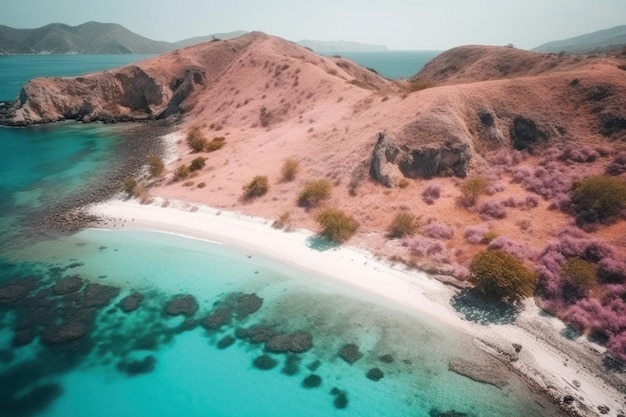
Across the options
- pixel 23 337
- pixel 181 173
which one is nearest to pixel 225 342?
pixel 23 337

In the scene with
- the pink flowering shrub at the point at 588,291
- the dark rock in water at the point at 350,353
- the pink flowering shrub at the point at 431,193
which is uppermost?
the pink flowering shrub at the point at 431,193

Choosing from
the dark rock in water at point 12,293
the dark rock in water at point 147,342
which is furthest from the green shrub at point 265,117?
the dark rock in water at point 147,342

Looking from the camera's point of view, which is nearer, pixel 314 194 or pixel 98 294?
pixel 98 294

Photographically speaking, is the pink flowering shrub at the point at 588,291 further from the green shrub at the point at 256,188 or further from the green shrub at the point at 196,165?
the green shrub at the point at 196,165

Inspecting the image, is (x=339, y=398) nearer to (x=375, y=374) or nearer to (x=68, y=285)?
(x=375, y=374)

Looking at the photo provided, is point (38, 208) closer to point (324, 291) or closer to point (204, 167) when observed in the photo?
point (204, 167)

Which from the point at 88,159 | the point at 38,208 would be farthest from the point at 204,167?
the point at 88,159

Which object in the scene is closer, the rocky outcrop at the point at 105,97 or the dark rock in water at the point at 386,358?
the dark rock in water at the point at 386,358
